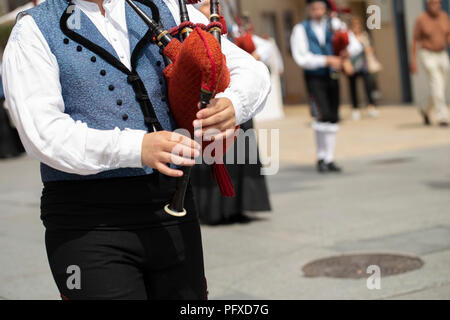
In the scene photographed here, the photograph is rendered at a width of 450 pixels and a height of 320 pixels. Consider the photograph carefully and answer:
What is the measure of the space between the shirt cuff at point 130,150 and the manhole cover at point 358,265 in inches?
135

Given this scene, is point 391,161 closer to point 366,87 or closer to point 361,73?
point 366,87

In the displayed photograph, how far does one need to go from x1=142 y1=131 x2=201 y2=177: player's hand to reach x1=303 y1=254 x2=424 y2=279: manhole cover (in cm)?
343

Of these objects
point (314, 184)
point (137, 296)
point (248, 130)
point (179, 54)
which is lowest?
point (314, 184)

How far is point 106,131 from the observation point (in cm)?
238

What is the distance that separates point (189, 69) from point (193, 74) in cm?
2

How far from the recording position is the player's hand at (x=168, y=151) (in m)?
2.28

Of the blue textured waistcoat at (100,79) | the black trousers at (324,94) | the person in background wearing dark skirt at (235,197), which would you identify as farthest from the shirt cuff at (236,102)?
the black trousers at (324,94)

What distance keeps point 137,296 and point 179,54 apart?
707mm

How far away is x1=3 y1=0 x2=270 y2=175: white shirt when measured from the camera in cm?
232

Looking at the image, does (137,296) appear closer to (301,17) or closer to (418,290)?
(418,290)

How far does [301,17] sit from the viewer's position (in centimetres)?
2864

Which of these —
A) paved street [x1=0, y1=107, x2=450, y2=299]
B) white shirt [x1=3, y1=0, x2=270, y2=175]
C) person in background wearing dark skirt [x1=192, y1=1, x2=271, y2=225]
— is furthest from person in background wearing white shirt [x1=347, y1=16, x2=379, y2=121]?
white shirt [x1=3, y1=0, x2=270, y2=175]

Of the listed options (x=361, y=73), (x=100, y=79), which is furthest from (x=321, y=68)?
(x=361, y=73)
